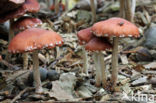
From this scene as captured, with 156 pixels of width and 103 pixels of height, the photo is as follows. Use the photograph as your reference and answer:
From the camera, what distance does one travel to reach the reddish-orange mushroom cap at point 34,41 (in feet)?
8.70

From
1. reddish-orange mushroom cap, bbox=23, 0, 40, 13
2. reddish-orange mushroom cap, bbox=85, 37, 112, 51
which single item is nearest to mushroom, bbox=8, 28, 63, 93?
reddish-orange mushroom cap, bbox=85, 37, 112, 51

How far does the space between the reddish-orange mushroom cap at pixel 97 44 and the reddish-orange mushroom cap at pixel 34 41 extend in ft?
1.38

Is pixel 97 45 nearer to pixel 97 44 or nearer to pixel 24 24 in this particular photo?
pixel 97 44

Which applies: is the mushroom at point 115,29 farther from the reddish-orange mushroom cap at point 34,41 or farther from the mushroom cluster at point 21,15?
the mushroom cluster at point 21,15

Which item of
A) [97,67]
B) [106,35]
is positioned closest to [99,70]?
[97,67]

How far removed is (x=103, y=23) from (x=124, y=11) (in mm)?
3237

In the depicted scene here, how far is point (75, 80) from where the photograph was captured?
339cm

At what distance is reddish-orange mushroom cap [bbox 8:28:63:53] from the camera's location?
2650mm

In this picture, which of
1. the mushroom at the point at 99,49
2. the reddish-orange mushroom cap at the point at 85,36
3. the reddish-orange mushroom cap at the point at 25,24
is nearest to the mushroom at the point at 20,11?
the reddish-orange mushroom cap at the point at 25,24

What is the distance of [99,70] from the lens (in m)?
3.38

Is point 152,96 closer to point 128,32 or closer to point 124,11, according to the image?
point 128,32

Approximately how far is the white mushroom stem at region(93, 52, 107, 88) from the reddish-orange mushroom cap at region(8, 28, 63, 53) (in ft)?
2.49

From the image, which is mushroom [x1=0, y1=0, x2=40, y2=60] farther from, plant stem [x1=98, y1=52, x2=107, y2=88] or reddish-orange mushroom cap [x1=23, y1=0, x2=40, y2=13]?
plant stem [x1=98, y1=52, x2=107, y2=88]

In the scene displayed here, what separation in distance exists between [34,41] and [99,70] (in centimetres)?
118
